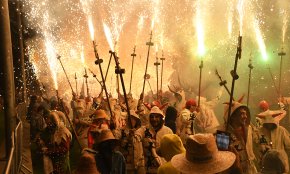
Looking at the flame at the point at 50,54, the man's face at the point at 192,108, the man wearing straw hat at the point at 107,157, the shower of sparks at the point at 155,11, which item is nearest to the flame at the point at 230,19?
the shower of sparks at the point at 155,11

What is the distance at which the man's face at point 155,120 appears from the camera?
277 inches

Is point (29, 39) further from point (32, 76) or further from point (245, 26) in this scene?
point (245, 26)

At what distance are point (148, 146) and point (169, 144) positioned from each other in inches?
77.2

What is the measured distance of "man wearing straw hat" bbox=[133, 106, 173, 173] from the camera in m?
6.70

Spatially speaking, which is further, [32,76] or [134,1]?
[32,76]

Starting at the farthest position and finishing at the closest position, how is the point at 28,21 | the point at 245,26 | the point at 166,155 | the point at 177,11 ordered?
the point at 28,21 → the point at 177,11 → the point at 245,26 → the point at 166,155

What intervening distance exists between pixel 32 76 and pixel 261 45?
18.2 meters

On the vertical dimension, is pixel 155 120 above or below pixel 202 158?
below

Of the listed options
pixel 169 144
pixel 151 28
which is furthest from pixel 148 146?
pixel 151 28

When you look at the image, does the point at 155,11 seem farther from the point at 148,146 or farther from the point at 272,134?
the point at 148,146

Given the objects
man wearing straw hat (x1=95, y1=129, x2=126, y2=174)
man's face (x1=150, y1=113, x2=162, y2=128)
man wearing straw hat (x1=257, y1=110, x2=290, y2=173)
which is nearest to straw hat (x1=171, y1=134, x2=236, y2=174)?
man wearing straw hat (x1=95, y1=129, x2=126, y2=174)

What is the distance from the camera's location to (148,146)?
6.78 m

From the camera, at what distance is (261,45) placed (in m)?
18.3

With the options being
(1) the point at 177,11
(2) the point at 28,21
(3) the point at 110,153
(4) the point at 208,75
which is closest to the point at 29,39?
(2) the point at 28,21
